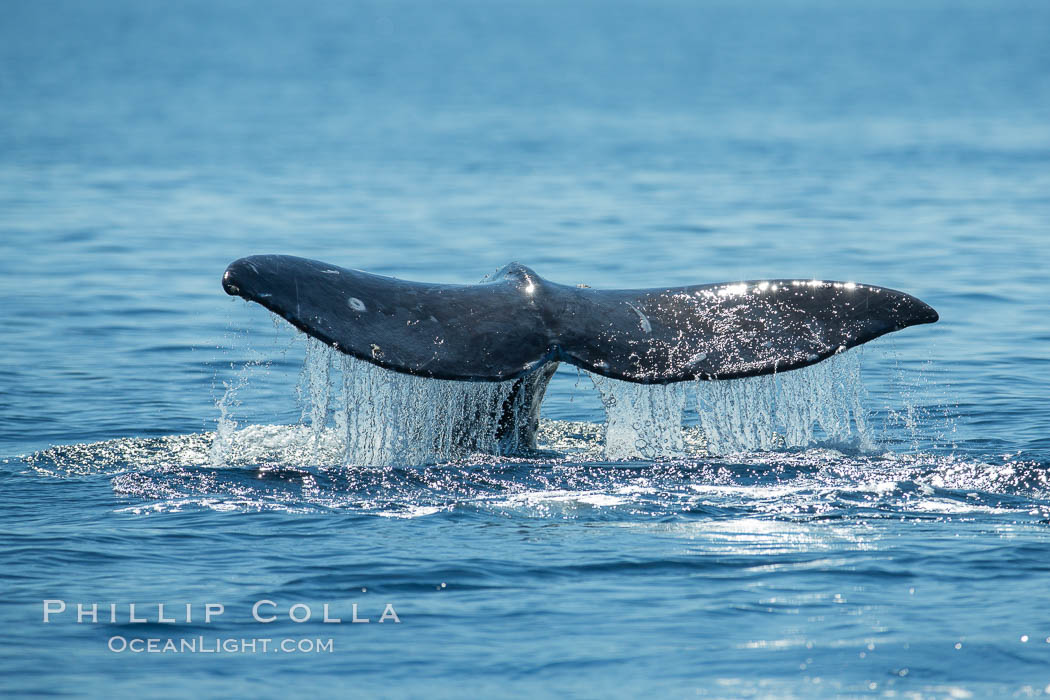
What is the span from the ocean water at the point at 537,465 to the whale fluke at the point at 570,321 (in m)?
0.32

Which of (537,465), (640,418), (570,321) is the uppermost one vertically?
(570,321)

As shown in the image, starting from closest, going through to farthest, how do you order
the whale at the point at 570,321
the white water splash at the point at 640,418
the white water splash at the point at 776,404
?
the whale at the point at 570,321 → the white water splash at the point at 776,404 → the white water splash at the point at 640,418

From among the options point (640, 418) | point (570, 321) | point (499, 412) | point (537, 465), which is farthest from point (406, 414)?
point (640, 418)

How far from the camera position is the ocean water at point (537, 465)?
19.2 feet

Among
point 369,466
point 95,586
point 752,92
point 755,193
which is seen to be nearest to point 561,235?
point 755,193

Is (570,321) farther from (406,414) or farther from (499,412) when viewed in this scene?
(406,414)

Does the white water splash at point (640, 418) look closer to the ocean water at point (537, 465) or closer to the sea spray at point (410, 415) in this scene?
the ocean water at point (537, 465)

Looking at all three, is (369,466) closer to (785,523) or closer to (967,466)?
(785,523)

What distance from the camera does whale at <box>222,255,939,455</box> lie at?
7.03m

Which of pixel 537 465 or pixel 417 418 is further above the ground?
pixel 417 418

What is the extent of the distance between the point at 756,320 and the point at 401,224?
596 inches

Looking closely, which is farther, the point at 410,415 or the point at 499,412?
the point at 499,412

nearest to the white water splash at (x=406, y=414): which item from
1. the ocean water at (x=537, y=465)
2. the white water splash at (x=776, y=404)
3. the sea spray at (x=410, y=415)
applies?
the sea spray at (x=410, y=415)

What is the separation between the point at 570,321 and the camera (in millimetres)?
7441
